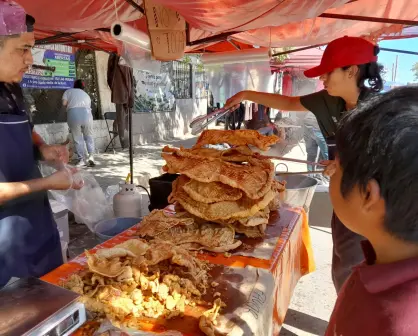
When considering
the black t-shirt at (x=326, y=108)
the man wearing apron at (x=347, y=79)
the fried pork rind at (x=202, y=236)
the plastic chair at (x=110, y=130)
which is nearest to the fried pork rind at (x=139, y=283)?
the fried pork rind at (x=202, y=236)

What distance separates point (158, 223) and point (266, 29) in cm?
347

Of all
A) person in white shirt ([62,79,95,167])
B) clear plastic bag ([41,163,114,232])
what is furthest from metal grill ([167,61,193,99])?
clear plastic bag ([41,163,114,232])

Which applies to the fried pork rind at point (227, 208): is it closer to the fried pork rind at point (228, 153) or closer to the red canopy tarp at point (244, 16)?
the fried pork rind at point (228, 153)

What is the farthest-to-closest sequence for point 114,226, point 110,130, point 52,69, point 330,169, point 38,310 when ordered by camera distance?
point 110,130 → point 52,69 → point 114,226 → point 330,169 → point 38,310

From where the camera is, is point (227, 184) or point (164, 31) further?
point (164, 31)

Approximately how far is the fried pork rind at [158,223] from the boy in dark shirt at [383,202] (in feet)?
3.50

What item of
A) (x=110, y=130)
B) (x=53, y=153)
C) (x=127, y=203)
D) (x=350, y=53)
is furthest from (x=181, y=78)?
(x=53, y=153)

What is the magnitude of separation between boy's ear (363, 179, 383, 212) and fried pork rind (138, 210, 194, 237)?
1170mm

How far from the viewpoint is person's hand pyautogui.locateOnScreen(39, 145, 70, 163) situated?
1.83 metres

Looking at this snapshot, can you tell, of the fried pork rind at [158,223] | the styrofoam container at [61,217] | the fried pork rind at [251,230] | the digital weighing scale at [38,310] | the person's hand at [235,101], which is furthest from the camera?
the styrofoam container at [61,217]

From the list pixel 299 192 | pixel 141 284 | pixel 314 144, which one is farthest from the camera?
pixel 314 144

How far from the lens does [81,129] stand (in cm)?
Result: 725

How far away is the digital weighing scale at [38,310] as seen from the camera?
84 centimetres

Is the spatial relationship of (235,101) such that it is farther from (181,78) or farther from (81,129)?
(181,78)
